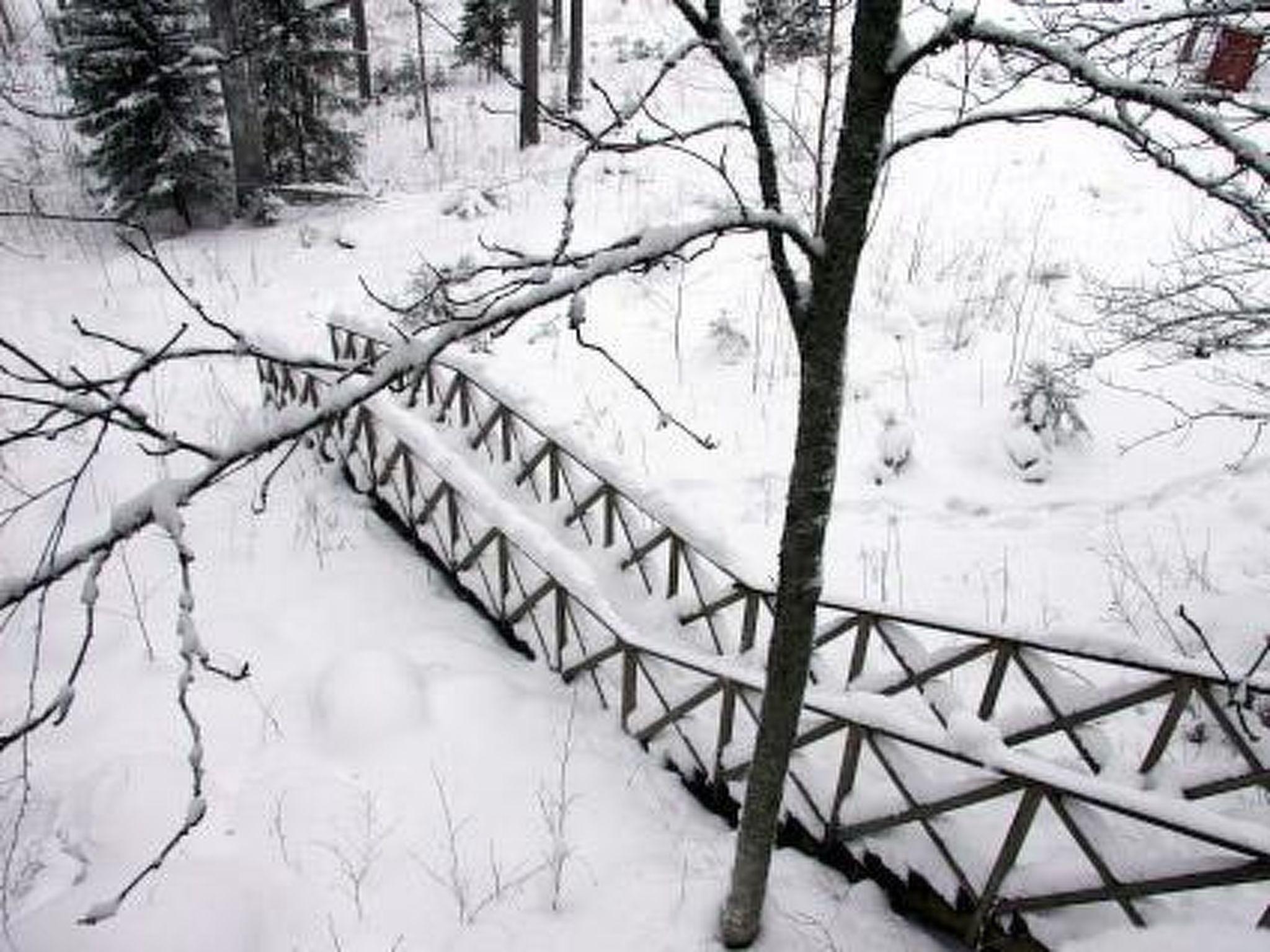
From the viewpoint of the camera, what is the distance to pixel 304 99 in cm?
1366

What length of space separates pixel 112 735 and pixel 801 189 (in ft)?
31.6

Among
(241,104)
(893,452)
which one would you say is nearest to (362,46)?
(241,104)

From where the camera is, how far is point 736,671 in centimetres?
436

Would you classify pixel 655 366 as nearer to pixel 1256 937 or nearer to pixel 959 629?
pixel 959 629

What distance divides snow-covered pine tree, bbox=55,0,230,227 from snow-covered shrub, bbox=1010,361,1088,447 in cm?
991

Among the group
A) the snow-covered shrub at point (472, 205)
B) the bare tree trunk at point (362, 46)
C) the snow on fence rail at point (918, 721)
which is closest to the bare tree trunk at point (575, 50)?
the snow-covered shrub at point (472, 205)

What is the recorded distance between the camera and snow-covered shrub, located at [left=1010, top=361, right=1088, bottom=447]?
7.19 metres

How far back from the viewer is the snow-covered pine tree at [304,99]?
13031mm

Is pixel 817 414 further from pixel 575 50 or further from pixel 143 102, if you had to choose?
pixel 575 50

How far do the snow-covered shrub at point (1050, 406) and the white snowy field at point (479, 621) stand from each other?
0.54ft

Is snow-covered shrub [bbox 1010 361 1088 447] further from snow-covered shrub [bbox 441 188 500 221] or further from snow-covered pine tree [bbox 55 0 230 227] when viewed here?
→ snow-covered pine tree [bbox 55 0 230 227]

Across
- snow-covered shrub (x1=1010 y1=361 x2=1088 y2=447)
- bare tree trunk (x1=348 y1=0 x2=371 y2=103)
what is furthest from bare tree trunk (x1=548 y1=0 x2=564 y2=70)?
snow-covered shrub (x1=1010 y1=361 x2=1088 y2=447)

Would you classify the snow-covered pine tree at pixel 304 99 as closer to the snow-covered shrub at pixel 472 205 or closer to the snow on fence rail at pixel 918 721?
the snow-covered shrub at pixel 472 205

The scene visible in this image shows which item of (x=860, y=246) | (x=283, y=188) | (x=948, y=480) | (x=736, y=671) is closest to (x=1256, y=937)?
(x=736, y=671)
